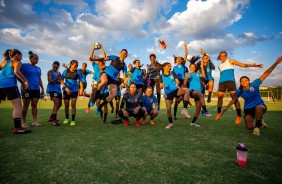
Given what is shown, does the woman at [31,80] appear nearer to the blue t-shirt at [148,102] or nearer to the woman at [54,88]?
the woman at [54,88]

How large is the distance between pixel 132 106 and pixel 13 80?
355 cm

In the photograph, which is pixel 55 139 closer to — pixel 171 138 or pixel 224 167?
pixel 171 138

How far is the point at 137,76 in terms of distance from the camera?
8.98 meters

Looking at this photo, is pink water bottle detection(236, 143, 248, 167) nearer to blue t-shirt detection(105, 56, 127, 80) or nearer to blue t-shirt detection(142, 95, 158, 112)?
blue t-shirt detection(142, 95, 158, 112)

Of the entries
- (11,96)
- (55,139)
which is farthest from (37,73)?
(55,139)

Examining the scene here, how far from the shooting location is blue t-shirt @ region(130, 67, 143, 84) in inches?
350

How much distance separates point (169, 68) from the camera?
246 inches

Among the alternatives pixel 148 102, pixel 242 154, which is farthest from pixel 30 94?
pixel 242 154

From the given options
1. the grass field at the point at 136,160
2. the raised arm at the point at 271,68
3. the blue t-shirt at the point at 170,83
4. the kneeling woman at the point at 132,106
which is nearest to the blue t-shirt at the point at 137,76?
the kneeling woman at the point at 132,106

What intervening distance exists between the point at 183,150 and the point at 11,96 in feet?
14.7

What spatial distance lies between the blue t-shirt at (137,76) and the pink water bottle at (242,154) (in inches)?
260

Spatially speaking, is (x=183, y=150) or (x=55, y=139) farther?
(x=55, y=139)

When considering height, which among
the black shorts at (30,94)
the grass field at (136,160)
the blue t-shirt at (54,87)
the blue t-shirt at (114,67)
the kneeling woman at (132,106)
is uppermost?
the blue t-shirt at (114,67)

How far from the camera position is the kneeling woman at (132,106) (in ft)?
20.4
